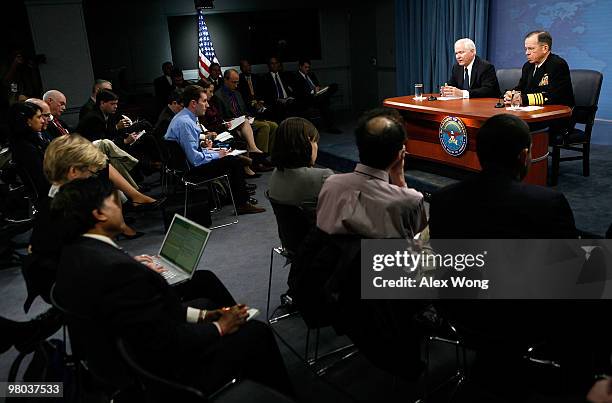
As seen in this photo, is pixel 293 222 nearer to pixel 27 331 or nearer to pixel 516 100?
pixel 27 331

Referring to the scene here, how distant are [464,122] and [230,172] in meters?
2.08

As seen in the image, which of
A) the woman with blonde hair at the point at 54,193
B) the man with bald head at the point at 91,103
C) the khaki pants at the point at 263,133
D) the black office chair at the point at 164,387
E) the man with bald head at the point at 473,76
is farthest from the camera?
the khaki pants at the point at 263,133

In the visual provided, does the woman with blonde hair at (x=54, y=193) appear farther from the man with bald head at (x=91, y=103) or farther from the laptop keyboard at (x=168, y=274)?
the man with bald head at (x=91, y=103)

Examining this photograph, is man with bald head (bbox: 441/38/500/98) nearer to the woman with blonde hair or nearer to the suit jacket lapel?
the suit jacket lapel

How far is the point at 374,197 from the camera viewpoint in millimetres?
2031

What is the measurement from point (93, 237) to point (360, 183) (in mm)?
999

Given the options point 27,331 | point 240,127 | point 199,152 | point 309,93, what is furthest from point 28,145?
point 309,93

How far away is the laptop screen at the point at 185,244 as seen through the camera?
7.49 ft

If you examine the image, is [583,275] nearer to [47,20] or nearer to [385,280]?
[385,280]

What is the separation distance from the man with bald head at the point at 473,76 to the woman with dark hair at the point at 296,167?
2.79 meters

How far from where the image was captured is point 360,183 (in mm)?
2080

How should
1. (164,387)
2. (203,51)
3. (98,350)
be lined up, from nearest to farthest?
(164,387), (98,350), (203,51)

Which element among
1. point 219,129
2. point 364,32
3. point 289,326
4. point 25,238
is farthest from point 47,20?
point 289,326

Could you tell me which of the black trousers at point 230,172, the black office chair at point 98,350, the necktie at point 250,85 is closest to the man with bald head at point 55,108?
the black trousers at point 230,172
